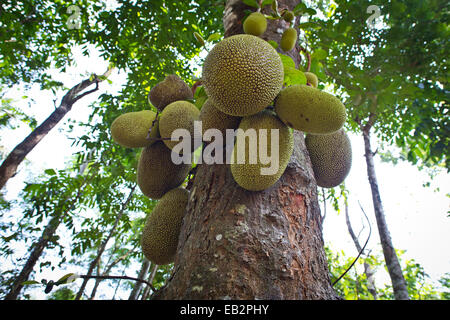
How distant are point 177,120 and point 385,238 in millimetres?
3139

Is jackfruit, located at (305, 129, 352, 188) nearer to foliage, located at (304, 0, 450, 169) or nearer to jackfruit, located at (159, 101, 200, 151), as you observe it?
foliage, located at (304, 0, 450, 169)

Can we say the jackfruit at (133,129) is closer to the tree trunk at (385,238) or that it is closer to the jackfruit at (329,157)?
the jackfruit at (329,157)

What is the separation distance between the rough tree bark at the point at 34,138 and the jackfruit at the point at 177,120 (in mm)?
2440

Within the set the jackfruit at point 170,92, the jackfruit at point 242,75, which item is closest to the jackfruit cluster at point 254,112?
the jackfruit at point 242,75

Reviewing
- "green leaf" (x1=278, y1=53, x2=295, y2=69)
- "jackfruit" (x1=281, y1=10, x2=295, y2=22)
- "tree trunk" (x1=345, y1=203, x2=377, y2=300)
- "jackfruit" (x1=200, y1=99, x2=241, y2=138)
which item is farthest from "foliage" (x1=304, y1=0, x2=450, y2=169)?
"tree trunk" (x1=345, y1=203, x2=377, y2=300)

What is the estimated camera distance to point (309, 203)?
906mm

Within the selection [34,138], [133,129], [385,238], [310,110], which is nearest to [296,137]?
[310,110]

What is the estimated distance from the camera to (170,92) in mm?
1653

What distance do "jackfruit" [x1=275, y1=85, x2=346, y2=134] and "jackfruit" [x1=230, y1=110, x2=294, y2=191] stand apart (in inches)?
2.2

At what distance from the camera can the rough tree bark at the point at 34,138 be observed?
3910 millimetres

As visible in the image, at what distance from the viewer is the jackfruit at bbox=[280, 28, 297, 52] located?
48.8 inches

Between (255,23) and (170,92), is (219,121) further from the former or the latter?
(170,92)

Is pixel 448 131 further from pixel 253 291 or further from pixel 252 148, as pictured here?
pixel 253 291
